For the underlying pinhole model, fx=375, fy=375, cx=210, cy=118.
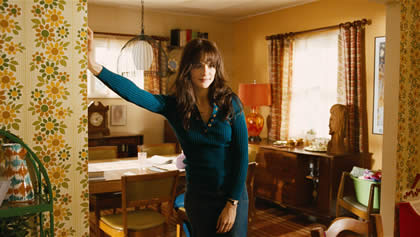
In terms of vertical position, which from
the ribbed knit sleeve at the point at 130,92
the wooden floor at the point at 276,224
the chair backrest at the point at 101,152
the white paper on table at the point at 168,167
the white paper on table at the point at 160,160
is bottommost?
the wooden floor at the point at 276,224

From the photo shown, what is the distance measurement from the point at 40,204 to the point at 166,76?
4493mm

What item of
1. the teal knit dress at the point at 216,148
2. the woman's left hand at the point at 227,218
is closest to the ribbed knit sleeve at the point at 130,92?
the teal knit dress at the point at 216,148

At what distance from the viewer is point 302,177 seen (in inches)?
167

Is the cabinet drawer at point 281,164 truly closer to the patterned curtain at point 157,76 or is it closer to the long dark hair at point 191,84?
the patterned curtain at point 157,76

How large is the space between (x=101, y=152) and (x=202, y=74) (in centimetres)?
264

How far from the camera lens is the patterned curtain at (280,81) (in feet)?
16.5

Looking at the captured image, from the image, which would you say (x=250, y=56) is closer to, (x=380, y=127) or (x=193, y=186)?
(x=380, y=127)

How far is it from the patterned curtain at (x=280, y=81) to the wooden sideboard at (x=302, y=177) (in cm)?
65

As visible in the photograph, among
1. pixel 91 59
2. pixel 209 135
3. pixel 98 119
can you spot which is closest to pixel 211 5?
pixel 98 119

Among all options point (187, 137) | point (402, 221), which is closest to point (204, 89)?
point (187, 137)

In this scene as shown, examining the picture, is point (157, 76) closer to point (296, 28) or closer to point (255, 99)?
point (255, 99)

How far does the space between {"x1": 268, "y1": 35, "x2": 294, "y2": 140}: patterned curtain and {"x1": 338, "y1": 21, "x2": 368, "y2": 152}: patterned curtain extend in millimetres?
922

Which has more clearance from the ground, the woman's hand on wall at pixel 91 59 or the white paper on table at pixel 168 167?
the woman's hand on wall at pixel 91 59

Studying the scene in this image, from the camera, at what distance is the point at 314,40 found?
471 cm
